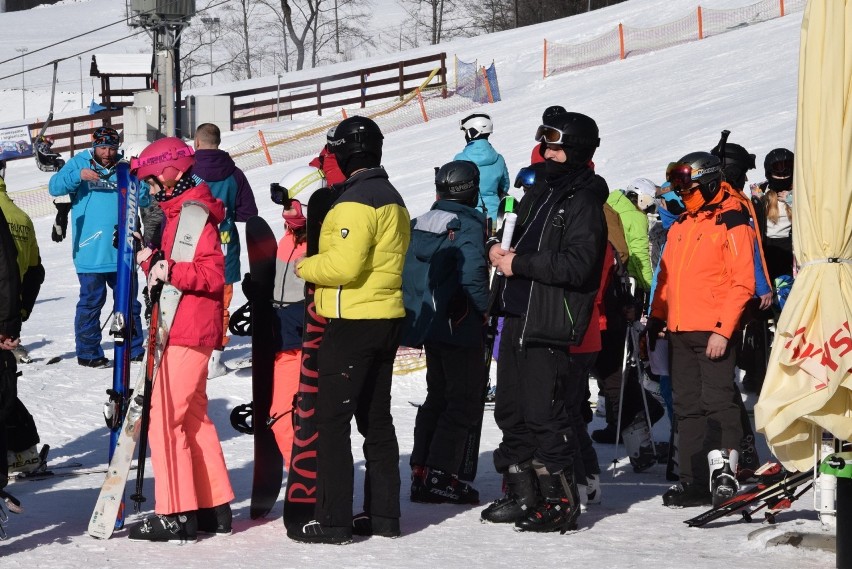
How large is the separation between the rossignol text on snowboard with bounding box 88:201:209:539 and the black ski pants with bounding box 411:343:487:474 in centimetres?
164

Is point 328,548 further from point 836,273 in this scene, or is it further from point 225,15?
point 225,15

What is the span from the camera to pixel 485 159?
33.5 ft

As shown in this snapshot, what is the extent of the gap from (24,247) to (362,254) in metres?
2.41

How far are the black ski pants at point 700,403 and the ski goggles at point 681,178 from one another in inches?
29.7

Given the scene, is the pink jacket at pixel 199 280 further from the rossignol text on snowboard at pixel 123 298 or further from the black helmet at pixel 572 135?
the black helmet at pixel 572 135

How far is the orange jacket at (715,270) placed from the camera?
6590 millimetres

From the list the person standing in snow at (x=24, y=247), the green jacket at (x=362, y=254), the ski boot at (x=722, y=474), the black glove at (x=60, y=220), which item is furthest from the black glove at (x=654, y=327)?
the black glove at (x=60, y=220)

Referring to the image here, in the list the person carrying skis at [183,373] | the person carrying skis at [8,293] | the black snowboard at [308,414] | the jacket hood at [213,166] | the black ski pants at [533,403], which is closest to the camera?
the person carrying skis at [8,293]

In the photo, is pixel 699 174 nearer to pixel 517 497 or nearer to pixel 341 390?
pixel 517 497

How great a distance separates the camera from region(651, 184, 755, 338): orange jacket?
6590 millimetres

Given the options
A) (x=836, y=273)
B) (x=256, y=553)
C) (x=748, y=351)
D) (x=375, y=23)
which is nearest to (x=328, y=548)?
(x=256, y=553)

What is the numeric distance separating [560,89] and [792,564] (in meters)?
24.6

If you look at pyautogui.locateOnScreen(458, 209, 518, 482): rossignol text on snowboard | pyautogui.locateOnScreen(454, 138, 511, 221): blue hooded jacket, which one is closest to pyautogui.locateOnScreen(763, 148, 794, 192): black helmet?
pyautogui.locateOnScreen(458, 209, 518, 482): rossignol text on snowboard

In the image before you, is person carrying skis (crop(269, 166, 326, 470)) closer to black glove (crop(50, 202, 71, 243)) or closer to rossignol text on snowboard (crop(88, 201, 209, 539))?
rossignol text on snowboard (crop(88, 201, 209, 539))
